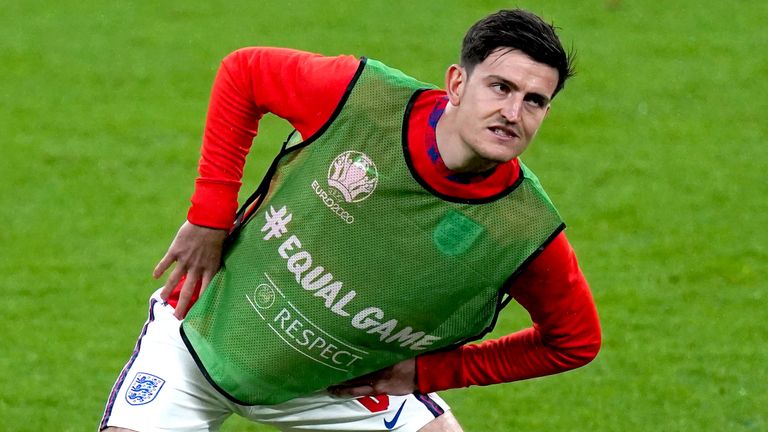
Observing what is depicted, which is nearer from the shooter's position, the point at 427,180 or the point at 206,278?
the point at 427,180

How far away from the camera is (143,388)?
183 inches

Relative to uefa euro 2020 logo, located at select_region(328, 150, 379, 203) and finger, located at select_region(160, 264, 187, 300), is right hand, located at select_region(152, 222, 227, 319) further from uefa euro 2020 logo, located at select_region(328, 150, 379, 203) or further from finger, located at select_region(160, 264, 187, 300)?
uefa euro 2020 logo, located at select_region(328, 150, 379, 203)

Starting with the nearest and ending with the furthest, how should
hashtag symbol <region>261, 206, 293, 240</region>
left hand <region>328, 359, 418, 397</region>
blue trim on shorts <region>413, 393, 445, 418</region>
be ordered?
hashtag symbol <region>261, 206, 293, 240</region> < left hand <region>328, 359, 418, 397</region> < blue trim on shorts <region>413, 393, 445, 418</region>

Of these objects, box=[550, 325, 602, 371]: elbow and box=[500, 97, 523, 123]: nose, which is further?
box=[550, 325, 602, 371]: elbow

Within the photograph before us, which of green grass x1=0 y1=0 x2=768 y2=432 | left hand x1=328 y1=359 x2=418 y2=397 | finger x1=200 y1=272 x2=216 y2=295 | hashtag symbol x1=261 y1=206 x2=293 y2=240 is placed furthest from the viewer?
green grass x1=0 y1=0 x2=768 y2=432

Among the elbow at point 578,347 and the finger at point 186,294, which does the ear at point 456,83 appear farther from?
the finger at point 186,294

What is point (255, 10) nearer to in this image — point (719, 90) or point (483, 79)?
point (719, 90)

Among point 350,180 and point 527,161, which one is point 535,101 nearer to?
point 350,180

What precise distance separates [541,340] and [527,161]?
220 inches

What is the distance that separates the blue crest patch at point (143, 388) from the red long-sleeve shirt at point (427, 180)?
0.55 metres

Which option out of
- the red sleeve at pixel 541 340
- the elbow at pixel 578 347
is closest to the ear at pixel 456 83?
the red sleeve at pixel 541 340

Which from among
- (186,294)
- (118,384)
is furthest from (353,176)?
(118,384)

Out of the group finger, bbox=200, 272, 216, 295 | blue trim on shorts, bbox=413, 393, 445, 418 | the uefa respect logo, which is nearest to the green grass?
blue trim on shorts, bbox=413, 393, 445, 418

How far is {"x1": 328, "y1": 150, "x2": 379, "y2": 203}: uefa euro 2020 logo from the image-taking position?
14.5 ft
